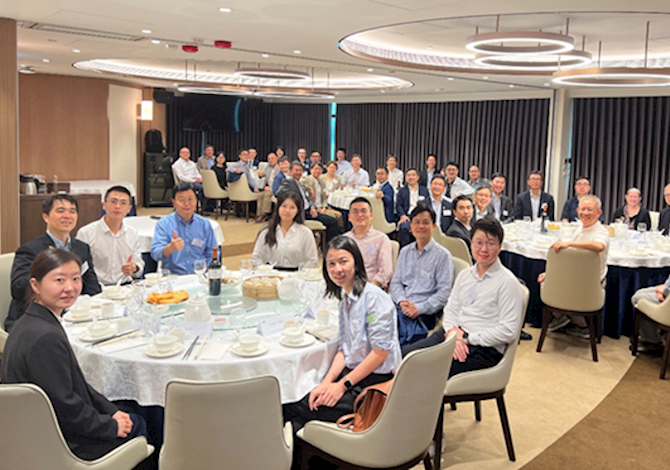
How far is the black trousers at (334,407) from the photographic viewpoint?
2.81m

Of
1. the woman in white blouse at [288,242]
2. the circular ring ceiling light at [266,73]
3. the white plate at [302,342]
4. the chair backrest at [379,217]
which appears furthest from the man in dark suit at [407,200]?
the white plate at [302,342]

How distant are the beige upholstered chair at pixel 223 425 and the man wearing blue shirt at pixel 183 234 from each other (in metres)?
2.43

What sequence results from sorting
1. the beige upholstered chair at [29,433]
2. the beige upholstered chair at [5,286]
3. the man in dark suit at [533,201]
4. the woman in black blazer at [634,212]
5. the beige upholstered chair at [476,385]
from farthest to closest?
the man in dark suit at [533,201]
the woman in black blazer at [634,212]
the beige upholstered chair at [5,286]
the beige upholstered chair at [476,385]
the beige upholstered chair at [29,433]

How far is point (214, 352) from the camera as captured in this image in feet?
9.12

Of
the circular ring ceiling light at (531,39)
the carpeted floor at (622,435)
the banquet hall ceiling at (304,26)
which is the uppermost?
the banquet hall ceiling at (304,26)

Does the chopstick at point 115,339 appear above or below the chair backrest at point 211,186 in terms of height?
below

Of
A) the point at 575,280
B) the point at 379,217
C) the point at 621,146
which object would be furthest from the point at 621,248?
the point at 621,146

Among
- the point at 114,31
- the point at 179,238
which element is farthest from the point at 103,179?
the point at 179,238

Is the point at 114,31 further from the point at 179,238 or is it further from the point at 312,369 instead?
the point at 312,369

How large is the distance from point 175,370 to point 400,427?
98cm

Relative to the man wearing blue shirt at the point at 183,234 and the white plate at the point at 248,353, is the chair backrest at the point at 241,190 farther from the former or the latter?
the white plate at the point at 248,353

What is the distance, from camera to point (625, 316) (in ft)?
18.1

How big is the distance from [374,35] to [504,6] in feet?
9.04

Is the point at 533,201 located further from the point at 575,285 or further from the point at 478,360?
the point at 478,360
